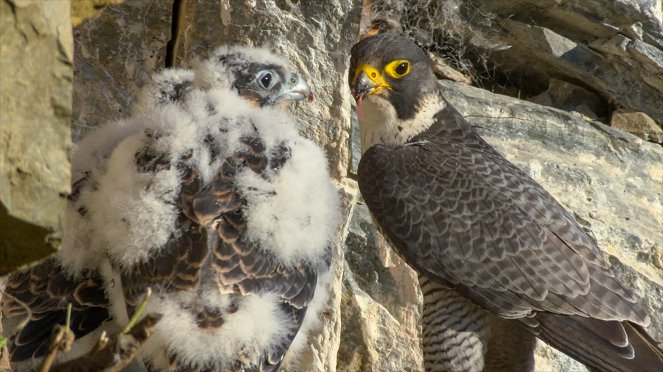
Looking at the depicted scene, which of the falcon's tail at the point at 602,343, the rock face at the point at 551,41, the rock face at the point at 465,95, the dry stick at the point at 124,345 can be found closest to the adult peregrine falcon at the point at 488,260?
the falcon's tail at the point at 602,343

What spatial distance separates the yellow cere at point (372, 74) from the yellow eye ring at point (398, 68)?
0.05 metres

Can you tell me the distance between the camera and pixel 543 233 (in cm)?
417

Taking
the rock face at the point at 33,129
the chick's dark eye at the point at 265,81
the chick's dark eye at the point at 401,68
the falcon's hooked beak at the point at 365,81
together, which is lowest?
the falcon's hooked beak at the point at 365,81

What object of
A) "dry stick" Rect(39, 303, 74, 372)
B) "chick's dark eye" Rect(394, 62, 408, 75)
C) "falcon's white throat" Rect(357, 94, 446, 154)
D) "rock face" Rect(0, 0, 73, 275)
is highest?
"rock face" Rect(0, 0, 73, 275)

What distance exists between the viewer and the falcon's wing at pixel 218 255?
2.89m

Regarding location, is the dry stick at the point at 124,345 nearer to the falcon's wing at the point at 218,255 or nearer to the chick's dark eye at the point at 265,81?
the falcon's wing at the point at 218,255

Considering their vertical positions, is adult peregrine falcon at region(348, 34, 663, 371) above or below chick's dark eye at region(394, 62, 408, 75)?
below

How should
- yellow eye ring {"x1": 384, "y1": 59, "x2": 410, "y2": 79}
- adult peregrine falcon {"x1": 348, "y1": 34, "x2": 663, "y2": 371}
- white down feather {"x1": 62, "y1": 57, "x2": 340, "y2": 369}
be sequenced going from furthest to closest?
yellow eye ring {"x1": 384, "y1": 59, "x2": 410, "y2": 79}
adult peregrine falcon {"x1": 348, "y1": 34, "x2": 663, "y2": 371}
white down feather {"x1": 62, "y1": 57, "x2": 340, "y2": 369}

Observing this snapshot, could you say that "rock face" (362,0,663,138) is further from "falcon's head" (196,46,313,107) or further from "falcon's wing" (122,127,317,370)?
"falcon's wing" (122,127,317,370)

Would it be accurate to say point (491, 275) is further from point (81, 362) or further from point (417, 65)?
point (81, 362)

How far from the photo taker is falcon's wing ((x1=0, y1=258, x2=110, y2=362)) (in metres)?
3.10

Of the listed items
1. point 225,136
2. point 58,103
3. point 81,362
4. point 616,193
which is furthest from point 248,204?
point 616,193

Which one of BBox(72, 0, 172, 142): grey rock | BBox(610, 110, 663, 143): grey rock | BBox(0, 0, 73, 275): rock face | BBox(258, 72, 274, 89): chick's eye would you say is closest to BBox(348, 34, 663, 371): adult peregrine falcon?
BBox(258, 72, 274, 89): chick's eye

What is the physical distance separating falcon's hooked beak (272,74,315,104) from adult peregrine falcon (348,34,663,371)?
765mm
